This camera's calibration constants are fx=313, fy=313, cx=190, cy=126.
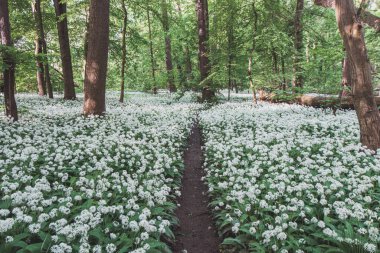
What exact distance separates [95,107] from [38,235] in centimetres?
942

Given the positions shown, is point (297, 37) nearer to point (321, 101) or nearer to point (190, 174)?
point (321, 101)

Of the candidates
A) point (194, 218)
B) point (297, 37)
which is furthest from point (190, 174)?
point (297, 37)

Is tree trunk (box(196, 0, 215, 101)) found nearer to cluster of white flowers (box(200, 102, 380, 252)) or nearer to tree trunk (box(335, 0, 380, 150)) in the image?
cluster of white flowers (box(200, 102, 380, 252))

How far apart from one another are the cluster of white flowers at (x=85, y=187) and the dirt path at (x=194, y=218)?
1.14 ft

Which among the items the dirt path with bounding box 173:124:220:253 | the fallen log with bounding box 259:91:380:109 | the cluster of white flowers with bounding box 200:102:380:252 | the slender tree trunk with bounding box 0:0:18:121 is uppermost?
the slender tree trunk with bounding box 0:0:18:121

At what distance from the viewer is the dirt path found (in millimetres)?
5586

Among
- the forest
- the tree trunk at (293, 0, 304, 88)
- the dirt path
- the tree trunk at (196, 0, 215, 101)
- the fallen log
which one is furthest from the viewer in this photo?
the tree trunk at (196, 0, 215, 101)

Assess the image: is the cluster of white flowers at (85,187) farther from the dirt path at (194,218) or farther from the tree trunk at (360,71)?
the tree trunk at (360,71)

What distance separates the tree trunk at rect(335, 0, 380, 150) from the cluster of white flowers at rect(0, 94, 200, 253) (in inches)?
215

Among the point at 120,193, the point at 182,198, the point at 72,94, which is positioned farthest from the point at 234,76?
the point at 120,193

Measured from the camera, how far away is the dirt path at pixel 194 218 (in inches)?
220

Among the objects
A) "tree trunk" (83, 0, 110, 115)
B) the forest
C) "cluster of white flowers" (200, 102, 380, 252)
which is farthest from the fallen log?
"tree trunk" (83, 0, 110, 115)

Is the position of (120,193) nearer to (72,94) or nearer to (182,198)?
(182,198)

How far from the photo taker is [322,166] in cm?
763
